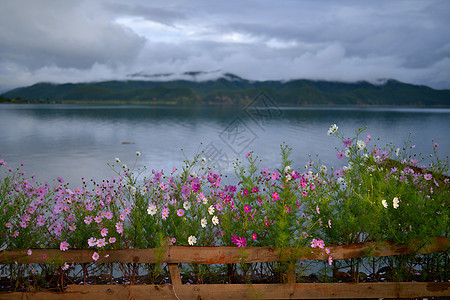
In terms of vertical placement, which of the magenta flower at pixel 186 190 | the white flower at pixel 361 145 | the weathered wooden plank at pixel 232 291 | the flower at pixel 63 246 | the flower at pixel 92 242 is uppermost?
the white flower at pixel 361 145

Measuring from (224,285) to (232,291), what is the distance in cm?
14

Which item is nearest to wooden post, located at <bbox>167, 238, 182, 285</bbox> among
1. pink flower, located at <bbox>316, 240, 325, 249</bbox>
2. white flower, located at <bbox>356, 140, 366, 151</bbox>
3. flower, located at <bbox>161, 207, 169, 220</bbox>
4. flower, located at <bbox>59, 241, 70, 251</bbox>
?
flower, located at <bbox>161, 207, 169, 220</bbox>

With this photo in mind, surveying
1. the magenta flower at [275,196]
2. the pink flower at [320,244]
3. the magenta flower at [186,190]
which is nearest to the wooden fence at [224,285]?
the pink flower at [320,244]

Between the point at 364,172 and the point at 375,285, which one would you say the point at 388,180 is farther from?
the point at 375,285

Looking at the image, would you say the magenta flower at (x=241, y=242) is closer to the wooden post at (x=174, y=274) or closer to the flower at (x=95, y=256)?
the wooden post at (x=174, y=274)

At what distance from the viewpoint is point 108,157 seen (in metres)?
27.2

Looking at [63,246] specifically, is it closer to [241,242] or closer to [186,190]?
[186,190]

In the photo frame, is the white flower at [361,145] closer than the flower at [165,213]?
No

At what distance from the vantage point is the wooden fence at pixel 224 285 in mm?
4547

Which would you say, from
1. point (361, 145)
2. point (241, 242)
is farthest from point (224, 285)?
point (361, 145)

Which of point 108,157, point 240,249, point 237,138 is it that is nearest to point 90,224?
point 240,249

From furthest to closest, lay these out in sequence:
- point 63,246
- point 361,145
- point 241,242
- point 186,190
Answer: point 361,145, point 186,190, point 63,246, point 241,242

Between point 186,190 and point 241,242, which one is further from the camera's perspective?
point 186,190

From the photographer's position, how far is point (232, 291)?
181 inches
